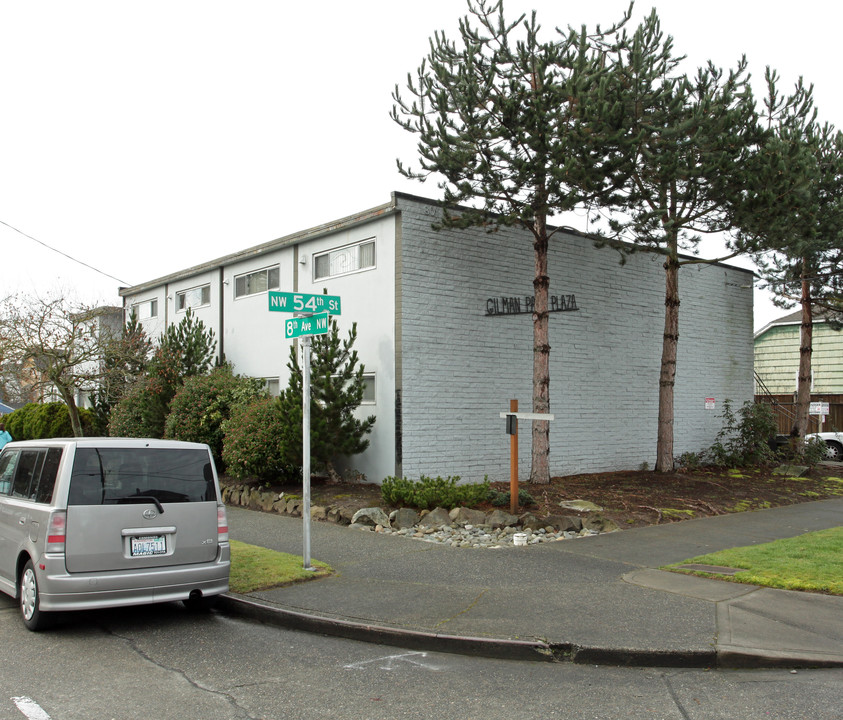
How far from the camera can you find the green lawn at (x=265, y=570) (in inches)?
303

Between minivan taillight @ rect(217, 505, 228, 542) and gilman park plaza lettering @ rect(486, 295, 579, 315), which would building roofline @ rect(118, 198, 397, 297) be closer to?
gilman park plaza lettering @ rect(486, 295, 579, 315)

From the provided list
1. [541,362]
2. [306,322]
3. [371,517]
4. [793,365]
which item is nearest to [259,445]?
[371,517]

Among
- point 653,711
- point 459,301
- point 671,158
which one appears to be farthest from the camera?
point 459,301

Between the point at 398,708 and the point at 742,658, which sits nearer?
the point at 398,708

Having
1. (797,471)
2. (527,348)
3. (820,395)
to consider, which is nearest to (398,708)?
(527,348)

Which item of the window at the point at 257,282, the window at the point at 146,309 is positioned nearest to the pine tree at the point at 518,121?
the window at the point at 257,282

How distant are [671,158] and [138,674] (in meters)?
11.4

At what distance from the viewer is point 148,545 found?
6.52 metres

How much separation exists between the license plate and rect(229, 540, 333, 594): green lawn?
46.1 inches

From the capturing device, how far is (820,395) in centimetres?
3095

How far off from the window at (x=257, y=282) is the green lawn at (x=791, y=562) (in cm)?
1201

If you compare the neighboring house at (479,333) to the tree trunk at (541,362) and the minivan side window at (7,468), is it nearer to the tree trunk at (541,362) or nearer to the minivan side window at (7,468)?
the tree trunk at (541,362)

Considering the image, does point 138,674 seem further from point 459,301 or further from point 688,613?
point 459,301

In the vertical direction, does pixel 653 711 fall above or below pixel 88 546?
below
